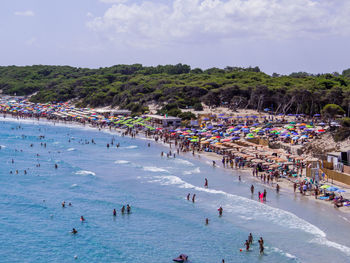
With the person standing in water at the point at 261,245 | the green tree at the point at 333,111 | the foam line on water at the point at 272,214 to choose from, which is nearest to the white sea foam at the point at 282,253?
the person standing in water at the point at 261,245

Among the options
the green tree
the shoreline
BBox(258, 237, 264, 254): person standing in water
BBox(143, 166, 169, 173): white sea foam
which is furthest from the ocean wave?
the green tree

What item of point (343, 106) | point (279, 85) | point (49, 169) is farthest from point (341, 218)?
point (279, 85)

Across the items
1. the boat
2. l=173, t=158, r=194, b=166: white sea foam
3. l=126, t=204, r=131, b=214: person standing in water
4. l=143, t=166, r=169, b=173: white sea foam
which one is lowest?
the boat

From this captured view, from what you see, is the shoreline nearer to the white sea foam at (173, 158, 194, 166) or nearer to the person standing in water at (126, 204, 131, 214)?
the white sea foam at (173, 158, 194, 166)

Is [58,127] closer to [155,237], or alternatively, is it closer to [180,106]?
[180,106]

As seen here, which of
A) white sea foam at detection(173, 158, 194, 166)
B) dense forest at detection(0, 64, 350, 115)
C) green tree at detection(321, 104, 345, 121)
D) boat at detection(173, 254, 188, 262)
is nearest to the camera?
boat at detection(173, 254, 188, 262)

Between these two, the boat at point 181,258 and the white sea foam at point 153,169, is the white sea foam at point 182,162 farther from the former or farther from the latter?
the boat at point 181,258
